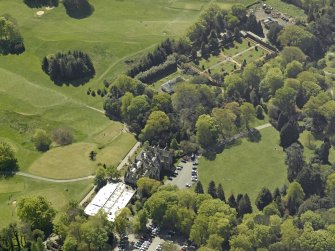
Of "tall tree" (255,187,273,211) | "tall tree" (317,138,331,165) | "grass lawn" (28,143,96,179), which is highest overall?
"tall tree" (317,138,331,165)

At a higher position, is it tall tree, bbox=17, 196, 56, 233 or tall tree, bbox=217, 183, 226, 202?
tall tree, bbox=217, 183, 226, 202

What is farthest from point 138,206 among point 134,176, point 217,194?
point 217,194

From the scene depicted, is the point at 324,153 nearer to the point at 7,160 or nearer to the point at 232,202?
the point at 232,202

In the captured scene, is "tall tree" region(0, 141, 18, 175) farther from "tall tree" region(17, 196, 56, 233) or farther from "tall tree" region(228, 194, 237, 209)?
"tall tree" region(228, 194, 237, 209)

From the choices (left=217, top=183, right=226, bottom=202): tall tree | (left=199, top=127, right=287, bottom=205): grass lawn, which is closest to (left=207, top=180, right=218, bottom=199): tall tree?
(left=217, top=183, right=226, bottom=202): tall tree

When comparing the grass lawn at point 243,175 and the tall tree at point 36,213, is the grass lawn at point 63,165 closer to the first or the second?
the tall tree at point 36,213

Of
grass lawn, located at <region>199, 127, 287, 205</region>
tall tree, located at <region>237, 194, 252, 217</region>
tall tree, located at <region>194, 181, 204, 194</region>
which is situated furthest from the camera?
grass lawn, located at <region>199, 127, 287, 205</region>
